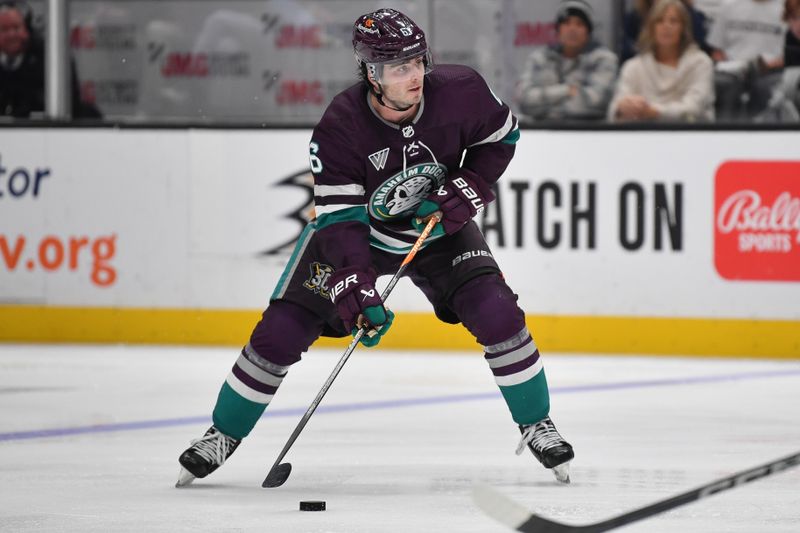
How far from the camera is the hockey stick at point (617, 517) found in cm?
241

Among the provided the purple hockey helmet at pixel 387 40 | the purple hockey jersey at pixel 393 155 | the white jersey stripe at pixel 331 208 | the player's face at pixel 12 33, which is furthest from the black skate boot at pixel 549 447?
the player's face at pixel 12 33

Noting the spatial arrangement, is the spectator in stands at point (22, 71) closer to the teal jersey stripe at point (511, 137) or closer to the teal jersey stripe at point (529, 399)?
the teal jersey stripe at point (511, 137)

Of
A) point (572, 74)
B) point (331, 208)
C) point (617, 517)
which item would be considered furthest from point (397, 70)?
point (572, 74)

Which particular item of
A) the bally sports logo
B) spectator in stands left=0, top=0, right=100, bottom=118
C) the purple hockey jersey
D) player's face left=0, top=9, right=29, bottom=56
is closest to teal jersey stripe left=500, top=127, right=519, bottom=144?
the purple hockey jersey

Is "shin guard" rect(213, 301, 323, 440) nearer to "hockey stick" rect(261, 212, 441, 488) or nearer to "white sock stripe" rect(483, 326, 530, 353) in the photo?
"hockey stick" rect(261, 212, 441, 488)

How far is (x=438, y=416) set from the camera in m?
4.62

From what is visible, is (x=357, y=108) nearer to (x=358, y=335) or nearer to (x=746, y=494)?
(x=358, y=335)

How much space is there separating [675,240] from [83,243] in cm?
248

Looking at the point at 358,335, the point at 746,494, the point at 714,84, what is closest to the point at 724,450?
the point at 746,494

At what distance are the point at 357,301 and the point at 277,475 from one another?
0.42m

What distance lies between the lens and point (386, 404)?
4867 mm

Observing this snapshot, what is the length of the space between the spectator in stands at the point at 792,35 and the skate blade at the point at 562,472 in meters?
3.34

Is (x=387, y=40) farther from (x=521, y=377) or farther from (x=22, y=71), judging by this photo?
(x=22, y=71)

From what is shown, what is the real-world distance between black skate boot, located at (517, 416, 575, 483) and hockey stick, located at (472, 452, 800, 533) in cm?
80
